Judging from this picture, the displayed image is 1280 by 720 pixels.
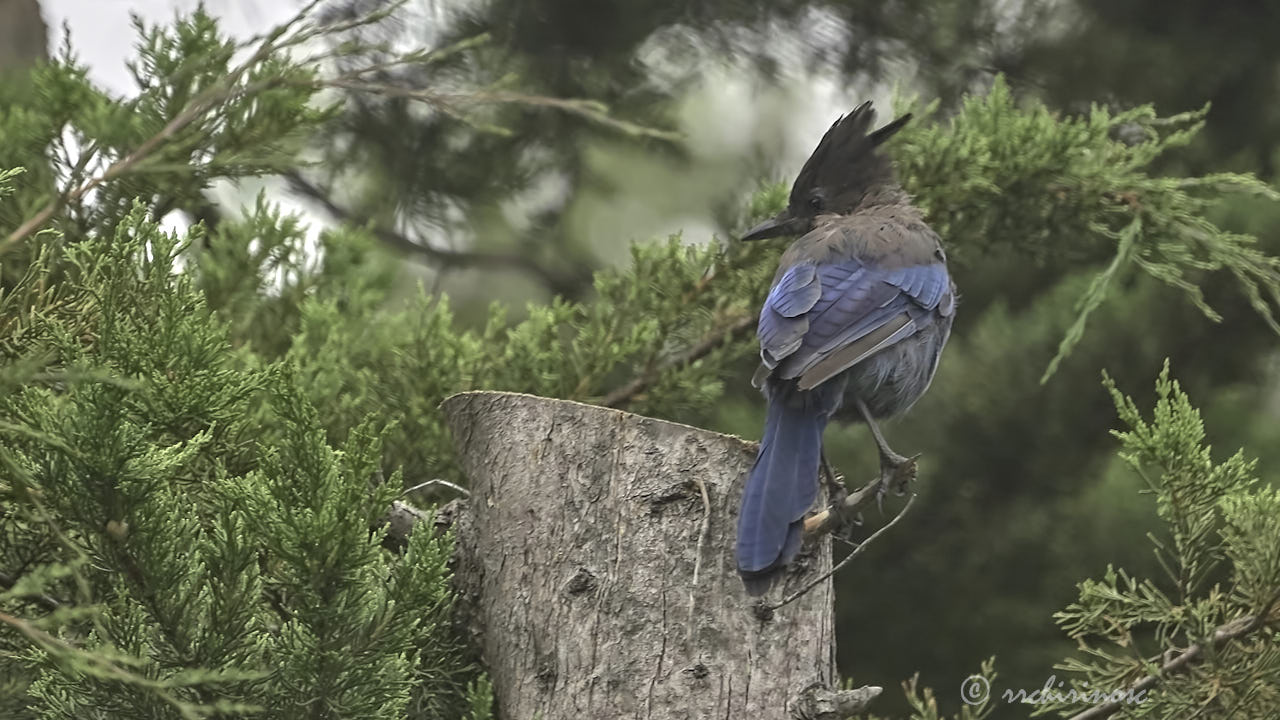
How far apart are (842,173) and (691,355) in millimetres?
634

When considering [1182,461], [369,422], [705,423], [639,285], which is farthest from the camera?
[705,423]

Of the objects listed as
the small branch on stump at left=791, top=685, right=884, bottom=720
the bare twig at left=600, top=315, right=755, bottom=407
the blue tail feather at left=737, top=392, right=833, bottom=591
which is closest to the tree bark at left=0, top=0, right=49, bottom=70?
the bare twig at left=600, top=315, right=755, bottom=407

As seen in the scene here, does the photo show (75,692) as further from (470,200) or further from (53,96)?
(470,200)

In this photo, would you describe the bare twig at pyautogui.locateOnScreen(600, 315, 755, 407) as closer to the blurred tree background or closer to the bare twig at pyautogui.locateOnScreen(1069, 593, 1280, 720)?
the blurred tree background

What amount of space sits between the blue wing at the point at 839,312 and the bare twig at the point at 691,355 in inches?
18.9

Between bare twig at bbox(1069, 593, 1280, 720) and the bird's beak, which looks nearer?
bare twig at bbox(1069, 593, 1280, 720)

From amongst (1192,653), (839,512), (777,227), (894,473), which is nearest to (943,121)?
(777,227)

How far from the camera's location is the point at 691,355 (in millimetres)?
3805

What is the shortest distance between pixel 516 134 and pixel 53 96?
1.81 meters

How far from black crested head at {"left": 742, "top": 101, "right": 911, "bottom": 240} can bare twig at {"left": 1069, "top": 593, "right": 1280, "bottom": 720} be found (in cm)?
150

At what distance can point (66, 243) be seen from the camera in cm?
329

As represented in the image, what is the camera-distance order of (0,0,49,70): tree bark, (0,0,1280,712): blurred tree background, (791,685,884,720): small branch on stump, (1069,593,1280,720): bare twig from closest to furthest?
(791,685,884,720): small branch on stump → (1069,593,1280,720): bare twig → (0,0,49,70): tree bark → (0,0,1280,712): blurred tree background

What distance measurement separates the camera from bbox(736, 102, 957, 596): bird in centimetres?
254

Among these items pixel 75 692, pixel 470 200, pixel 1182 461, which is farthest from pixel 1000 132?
pixel 75 692
